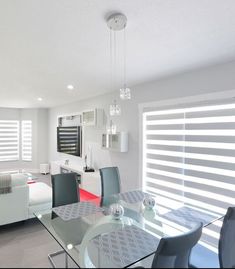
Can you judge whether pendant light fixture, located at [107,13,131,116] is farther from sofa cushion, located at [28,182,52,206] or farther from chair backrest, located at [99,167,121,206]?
sofa cushion, located at [28,182,52,206]

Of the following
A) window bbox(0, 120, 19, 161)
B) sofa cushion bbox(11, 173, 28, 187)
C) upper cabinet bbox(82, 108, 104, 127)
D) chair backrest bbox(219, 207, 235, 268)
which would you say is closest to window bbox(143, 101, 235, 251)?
chair backrest bbox(219, 207, 235, 268)

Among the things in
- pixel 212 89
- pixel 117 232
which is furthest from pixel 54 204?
pixel 212 89

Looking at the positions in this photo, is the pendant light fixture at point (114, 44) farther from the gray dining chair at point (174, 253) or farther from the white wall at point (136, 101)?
the gray dining chair at point (174, 253)

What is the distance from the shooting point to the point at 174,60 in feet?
8.97

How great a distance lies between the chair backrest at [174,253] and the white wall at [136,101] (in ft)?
7.68

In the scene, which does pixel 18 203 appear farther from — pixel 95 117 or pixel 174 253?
pixel 174 253

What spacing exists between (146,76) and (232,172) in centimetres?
197

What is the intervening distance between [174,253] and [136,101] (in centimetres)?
343

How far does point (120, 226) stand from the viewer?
1711mm

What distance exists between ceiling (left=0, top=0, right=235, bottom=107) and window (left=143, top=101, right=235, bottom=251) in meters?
0.73

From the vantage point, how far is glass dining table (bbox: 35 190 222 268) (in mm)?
1254

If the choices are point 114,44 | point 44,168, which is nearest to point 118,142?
point 114,44

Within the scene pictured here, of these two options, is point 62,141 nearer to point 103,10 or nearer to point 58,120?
point 58,120

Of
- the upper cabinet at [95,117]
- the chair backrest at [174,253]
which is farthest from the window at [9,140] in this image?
the chair backrest at [174,253]
